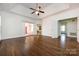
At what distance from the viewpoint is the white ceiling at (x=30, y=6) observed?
76.1 inches

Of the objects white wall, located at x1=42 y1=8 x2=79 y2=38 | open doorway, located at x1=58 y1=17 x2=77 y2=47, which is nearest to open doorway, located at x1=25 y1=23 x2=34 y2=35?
white wall, located at x1=42 y1=8 x2=79 y2=38

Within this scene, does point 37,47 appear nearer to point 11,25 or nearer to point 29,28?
point 29,28

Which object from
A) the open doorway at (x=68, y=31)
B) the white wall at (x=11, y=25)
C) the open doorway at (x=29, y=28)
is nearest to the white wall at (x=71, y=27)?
the open doorway at (x=68, y=31)

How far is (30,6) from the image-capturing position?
1974mm

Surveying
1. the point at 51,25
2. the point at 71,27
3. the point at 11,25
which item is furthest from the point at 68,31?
the point at 11,25

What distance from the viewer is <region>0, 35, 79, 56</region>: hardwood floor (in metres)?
1.93

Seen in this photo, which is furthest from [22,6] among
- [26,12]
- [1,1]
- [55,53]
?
[55,53]

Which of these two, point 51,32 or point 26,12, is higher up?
point 26,12

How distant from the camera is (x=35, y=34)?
6.59 ft

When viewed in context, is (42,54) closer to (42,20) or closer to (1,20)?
(42,20)

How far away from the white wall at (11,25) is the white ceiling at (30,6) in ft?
0.25

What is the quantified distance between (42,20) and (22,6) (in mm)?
405

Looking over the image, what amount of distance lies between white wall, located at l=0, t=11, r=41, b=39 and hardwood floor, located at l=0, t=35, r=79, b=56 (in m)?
0.08

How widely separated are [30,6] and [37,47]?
69cm
